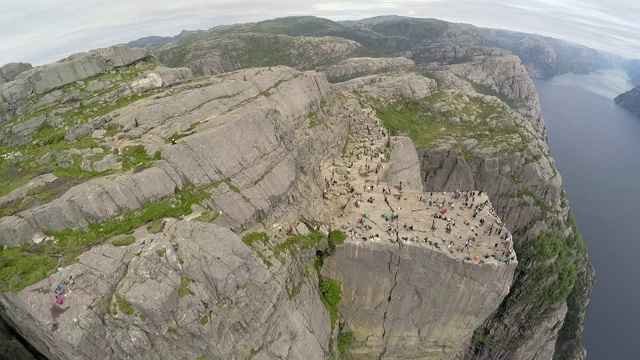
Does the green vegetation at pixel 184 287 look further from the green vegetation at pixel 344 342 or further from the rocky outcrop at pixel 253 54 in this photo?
the rocky outcrop at pixel 253 54

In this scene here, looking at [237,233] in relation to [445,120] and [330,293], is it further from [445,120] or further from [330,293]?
[445,120]

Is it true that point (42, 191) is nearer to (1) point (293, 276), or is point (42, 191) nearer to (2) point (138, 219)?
(2) point (138, 219)

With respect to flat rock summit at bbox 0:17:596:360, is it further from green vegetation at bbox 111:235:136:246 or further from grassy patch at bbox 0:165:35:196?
grassy patch at bbox 0:165:35:196

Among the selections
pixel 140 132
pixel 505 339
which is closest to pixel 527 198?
pixel 505 339

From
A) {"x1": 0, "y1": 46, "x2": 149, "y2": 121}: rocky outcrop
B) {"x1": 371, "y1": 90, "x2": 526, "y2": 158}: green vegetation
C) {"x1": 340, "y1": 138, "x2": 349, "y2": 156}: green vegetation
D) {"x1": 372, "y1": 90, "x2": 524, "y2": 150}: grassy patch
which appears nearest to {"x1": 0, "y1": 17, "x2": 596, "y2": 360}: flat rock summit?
{"x1": 0, "y1": 46, "x2": 149, "y2": 121}: rocky outcrop

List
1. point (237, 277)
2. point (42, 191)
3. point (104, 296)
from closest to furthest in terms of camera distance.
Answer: point (104, 296) → point (237, 277) → point (42, 191)

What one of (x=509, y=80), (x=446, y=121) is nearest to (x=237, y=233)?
(x=446, y=121)
